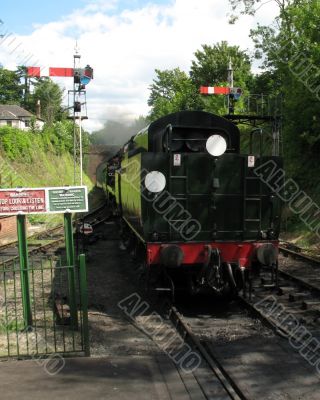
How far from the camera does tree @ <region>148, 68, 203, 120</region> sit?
48.4m

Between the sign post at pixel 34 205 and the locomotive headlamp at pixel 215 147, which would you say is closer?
the sign post at pixel 34 205

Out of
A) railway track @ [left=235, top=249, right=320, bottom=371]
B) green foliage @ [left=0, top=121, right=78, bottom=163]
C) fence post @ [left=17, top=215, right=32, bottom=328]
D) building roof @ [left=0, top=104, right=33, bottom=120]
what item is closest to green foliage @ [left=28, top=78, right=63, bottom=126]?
building roof @ [left=0, top=104, right=33, bottom=120]

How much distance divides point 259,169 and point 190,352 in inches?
129

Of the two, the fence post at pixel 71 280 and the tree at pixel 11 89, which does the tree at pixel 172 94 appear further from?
the fence post at pixel 71 280

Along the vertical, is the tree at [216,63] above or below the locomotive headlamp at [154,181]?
above

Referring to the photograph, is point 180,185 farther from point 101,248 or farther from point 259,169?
point 101,248

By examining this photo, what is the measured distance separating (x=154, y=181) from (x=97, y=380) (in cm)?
332

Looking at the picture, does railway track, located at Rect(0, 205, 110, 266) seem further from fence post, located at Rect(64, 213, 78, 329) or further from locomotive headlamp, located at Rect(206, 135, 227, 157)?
locomotive headlamp, located at Rect(206, 135, 227, 157)

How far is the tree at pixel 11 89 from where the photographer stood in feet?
223

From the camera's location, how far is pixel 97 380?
15.7 feet

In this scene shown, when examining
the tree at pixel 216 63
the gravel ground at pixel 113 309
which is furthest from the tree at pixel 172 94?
the gravel ground at pixel 113 309

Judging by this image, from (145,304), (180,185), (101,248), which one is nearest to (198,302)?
(145,304)

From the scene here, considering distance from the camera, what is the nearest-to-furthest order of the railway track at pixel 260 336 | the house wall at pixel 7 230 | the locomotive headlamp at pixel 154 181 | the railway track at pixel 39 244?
the railway track at pixel 260 336, the locomotive headlamp at pixel 154 181, the railway track at pixel 39 244, the house wall at pixel 7 230

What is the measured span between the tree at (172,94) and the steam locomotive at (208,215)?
39.2 meters
